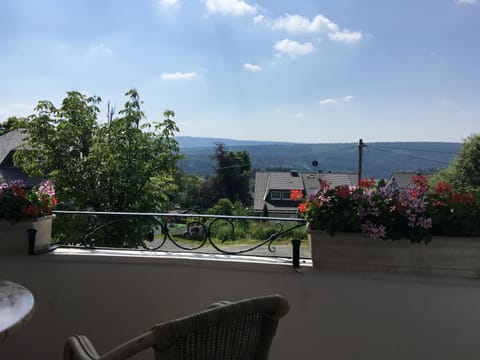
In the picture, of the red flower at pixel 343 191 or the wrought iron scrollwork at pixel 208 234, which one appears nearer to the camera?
the red flower at pixel 343 191

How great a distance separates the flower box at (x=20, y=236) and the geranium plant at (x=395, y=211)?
157 centimetres

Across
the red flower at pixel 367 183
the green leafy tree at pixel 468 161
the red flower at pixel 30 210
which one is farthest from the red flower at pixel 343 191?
the green leafy tree at pixel 468 161

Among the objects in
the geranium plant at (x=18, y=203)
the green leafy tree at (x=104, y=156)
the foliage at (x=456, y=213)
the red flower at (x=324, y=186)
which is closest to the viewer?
the foliage at (x=456, y=213)

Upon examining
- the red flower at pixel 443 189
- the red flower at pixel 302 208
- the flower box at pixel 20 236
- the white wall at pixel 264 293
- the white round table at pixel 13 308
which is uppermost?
the red flower at pixel 443 189

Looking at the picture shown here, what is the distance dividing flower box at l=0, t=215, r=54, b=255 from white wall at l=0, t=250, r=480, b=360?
58mm

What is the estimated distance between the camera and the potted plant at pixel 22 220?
6.57ft

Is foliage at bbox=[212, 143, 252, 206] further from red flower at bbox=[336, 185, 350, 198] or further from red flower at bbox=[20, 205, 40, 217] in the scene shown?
red flower at bbox=[336, 185, 350, 198]

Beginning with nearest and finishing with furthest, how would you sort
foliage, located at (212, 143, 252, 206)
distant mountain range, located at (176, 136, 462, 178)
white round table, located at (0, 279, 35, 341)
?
white round table, located at (0, 279, 35, 341) → distant mountain range, located at (176, 136, 462, 178) → foliage, located at (212, 143, 252, 206)

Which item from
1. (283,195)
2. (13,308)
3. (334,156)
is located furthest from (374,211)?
(334,156)

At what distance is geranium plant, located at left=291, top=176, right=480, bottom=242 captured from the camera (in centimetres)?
163

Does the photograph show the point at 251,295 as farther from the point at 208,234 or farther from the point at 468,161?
the point at 468,161

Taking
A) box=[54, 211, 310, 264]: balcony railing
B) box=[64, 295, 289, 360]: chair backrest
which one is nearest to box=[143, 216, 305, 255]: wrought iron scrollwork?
box=[54, 211, 310, 264]: balcony railing

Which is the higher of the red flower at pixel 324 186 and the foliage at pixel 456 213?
the red flower at pixel 324 186

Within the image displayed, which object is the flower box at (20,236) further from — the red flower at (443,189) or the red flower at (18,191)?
the red flower at (443,189)
